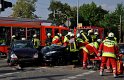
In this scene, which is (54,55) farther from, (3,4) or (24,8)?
(24,8)

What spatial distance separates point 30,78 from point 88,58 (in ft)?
15.7

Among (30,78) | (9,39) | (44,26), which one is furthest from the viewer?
(44,26)

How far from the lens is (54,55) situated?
21391mm

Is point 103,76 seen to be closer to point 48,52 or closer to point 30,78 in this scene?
point 30,78

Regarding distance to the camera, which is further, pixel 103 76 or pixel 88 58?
pixel 88 58

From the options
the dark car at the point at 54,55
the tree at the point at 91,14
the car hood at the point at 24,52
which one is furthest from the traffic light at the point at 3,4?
the tree at the point at 91,14

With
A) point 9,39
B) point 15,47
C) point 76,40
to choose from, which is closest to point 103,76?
point 76,40

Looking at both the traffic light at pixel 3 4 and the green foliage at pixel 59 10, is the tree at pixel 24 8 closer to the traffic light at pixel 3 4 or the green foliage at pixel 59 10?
the green foliage at pixel 59 10

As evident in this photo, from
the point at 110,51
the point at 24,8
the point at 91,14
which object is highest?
the point at 24,8

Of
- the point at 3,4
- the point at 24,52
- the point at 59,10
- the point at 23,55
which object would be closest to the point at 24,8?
the point at 59,10

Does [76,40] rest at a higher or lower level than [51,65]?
higher

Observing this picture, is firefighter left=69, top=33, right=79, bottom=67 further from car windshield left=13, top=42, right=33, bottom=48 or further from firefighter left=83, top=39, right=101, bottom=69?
car windshield left=13, top=42, right=33, bottom=48

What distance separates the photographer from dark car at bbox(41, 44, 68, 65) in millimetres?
21344

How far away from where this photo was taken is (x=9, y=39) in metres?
31.4
